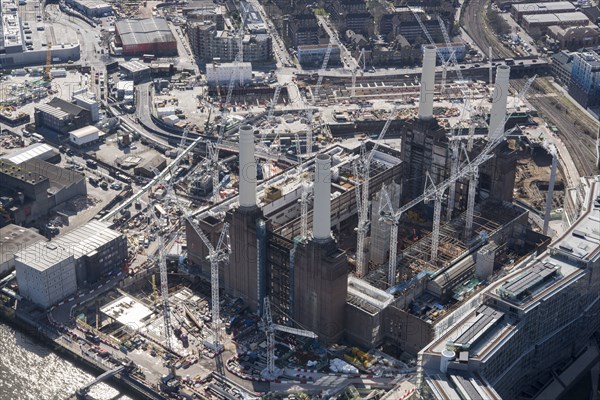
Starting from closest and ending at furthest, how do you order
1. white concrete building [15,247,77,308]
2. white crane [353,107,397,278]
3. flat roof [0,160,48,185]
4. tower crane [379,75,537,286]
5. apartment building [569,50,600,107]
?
tower crane [379,75,537,286] < white concrete building [15,247,77,308] < white crane [353,107,397,278] < flat roof [0,160,48,185] < apartment building [569,50,600,107]

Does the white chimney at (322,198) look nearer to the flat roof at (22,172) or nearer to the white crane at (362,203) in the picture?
the white crane at (362,203)

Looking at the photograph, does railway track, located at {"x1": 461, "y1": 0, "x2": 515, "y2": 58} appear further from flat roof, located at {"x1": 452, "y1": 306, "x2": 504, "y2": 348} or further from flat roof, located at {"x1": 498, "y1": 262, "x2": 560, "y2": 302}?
flat roof, located at {"x1": 452, "y1": 306, "x2": 504, "y2": 348}

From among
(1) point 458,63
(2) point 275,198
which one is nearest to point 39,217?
(2) point 275,198

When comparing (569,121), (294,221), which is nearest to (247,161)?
(294,221)

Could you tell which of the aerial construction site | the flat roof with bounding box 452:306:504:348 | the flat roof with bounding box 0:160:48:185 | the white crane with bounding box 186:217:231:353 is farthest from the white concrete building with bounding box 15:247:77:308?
the flat roof with bounding box 452:306:504:348

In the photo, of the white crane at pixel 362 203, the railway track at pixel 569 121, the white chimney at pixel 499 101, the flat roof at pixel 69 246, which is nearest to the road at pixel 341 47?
the railway track at pixel 569 121

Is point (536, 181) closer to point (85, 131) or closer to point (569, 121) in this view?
point (569, 121)
